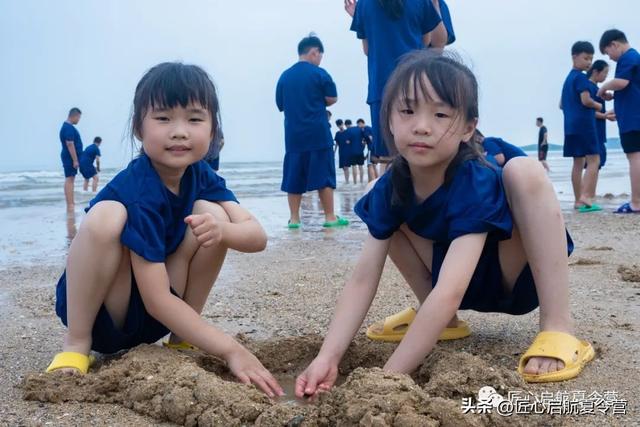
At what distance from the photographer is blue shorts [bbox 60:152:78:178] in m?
10.4

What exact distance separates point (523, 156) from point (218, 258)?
1.00m

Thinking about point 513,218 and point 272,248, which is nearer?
point 513,218

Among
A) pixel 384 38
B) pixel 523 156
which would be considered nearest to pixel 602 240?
pixel 384 38

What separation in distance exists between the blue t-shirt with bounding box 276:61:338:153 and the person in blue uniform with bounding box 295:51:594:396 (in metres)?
4.68

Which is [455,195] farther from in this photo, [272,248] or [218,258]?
[272,248]

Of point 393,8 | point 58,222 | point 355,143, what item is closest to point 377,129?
point 393,8

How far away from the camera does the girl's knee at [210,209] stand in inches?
89.0

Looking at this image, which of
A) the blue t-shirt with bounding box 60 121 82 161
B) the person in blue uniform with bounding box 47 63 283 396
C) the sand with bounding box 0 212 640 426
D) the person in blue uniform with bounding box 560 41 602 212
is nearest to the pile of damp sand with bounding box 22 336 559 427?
the sand with bounding box 0 212 640 426

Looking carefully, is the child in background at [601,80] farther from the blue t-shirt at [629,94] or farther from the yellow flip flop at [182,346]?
the yellow flip flop at [182,346]

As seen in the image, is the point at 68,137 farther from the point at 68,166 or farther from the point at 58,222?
the point at 58,222

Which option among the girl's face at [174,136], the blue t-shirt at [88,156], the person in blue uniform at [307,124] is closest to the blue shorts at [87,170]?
the blue t-shirt at [88,156]

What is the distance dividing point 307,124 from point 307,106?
6.8 inches

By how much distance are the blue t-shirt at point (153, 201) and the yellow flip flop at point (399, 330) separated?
68cm

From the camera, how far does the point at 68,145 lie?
432 inches
